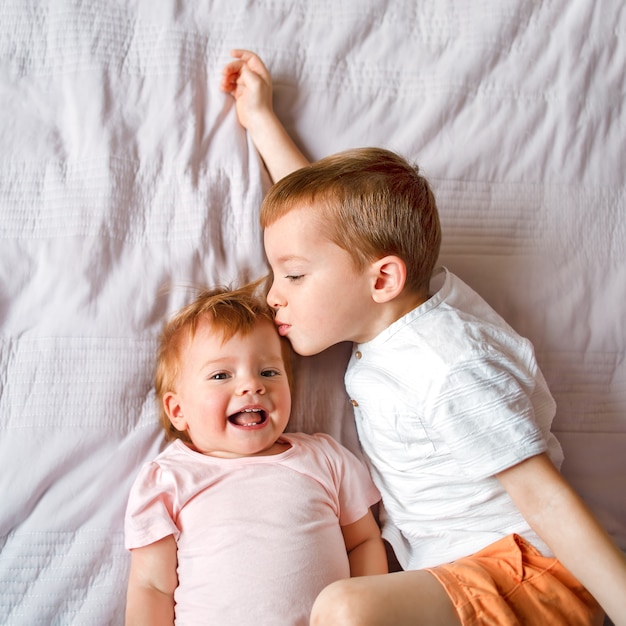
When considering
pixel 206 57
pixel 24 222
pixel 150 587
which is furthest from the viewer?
pixel 206 57

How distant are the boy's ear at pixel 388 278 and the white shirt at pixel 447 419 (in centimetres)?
5

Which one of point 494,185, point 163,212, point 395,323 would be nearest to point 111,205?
point 163,212

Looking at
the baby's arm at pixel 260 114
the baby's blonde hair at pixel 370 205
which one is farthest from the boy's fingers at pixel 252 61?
the baby's blonde hair at pixel 370 205

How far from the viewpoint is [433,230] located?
1.09 metres

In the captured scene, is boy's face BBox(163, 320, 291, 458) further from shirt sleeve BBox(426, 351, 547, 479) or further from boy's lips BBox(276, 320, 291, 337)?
shirt sleeve BBox(426, 351, 547, 479)

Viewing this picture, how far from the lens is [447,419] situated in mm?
964

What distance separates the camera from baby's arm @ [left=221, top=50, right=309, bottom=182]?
1229mm

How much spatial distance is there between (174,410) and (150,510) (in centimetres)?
16

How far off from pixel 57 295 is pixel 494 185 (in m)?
0.80

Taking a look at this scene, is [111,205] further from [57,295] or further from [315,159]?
[315,159]

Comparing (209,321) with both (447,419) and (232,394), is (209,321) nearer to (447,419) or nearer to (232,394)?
(232,394)

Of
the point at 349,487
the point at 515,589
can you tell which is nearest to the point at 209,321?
the point at 349,487

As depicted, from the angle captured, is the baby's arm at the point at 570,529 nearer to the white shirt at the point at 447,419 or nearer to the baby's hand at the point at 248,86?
the white shirt at the point at 447,419

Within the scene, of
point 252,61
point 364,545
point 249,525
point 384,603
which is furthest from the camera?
point 252,61
